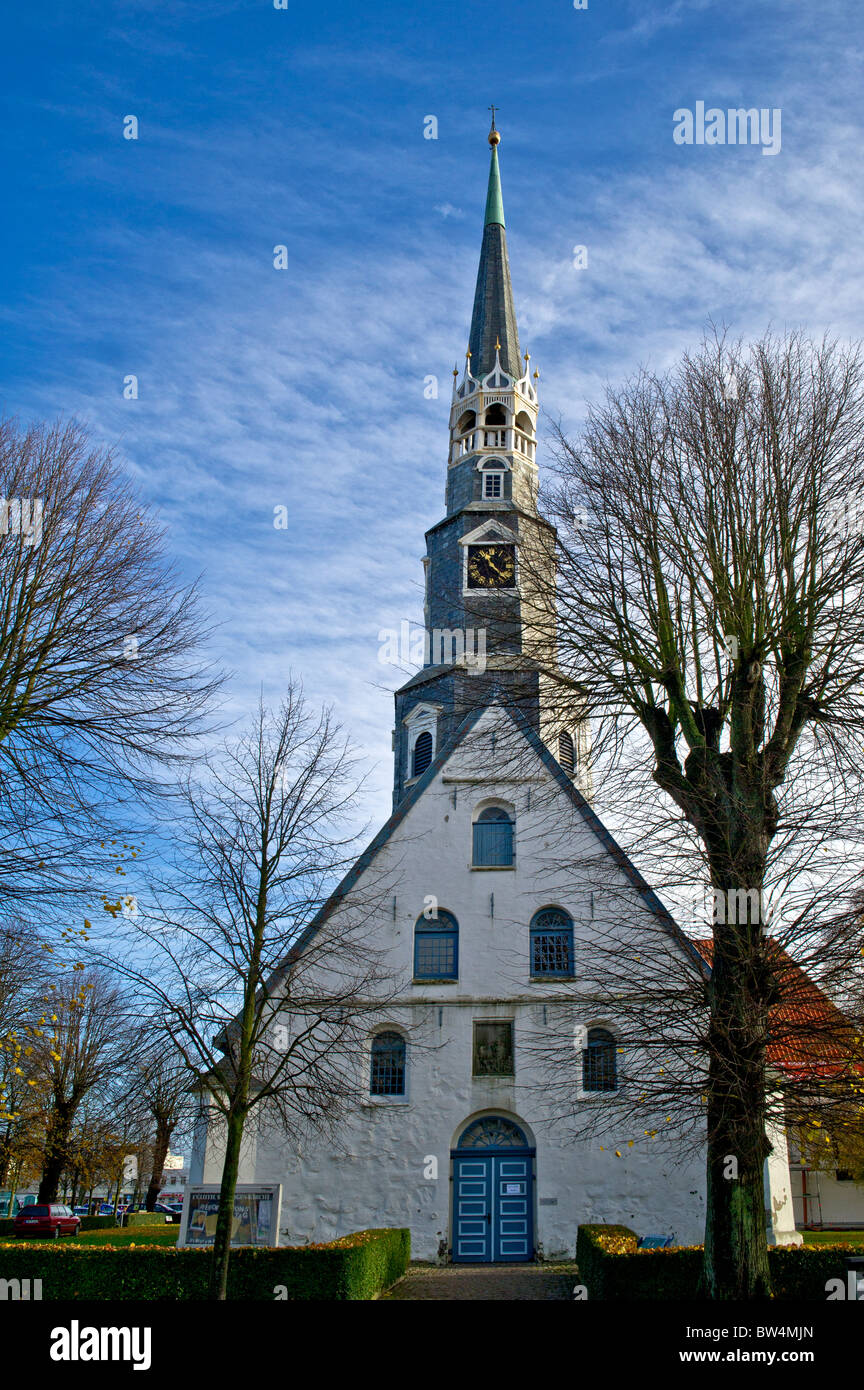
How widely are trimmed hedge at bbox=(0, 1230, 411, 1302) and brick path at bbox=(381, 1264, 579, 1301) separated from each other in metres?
0.97

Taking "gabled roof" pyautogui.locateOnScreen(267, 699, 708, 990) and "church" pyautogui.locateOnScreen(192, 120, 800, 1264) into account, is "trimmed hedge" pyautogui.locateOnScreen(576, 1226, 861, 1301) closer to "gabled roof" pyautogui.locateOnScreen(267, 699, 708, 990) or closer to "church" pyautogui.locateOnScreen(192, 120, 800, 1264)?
"church" pyautogui.locateOnScreen(192, 120, 800, 1264)

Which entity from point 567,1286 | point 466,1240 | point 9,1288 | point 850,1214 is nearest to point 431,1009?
point 466,1240

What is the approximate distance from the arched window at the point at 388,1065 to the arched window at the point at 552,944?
339 centimetres

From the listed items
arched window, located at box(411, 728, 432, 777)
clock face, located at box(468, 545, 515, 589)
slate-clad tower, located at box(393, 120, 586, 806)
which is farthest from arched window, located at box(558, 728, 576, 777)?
clock face, located at box(468, 545, 515, 589)

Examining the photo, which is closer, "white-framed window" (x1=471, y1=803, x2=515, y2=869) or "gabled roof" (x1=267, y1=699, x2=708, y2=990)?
"gabled roof" (x1=267, y1=699, x2=708, y2=990)

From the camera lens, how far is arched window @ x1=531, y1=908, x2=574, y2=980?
24219 mm

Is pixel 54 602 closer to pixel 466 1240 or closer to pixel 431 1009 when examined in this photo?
pixel 431 1009

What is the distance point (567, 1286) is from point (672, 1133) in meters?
4.05

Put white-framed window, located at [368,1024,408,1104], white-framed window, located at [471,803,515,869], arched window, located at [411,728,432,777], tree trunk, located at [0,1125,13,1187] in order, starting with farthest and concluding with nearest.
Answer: tree trunk, located at [0,1125,13,1187]
arched window, located at [411,728,432,777]
white-framed window, located at [471,803,515,869]
white-framed window, located at [368,1024,408,1104]

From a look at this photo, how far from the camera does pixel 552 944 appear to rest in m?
24.5

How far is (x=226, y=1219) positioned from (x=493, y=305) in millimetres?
32317

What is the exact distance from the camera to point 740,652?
14523mm

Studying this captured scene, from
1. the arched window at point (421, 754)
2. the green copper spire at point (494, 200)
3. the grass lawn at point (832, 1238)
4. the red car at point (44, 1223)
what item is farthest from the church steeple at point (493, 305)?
the red car at point (44, 1223)

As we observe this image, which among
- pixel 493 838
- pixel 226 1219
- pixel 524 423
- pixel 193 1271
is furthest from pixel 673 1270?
pixel 524 423
